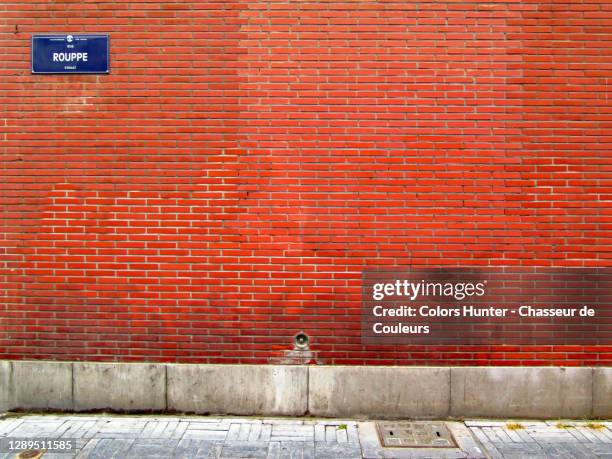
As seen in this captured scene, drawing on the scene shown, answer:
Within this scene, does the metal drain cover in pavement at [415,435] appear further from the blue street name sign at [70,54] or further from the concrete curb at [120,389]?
the blue street name sign at [70,54]

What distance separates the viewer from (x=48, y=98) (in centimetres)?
513

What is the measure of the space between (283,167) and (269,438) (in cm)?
264

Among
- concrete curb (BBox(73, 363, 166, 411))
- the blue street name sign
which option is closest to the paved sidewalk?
concrete curb (BBox(73, 363, 166, 411))

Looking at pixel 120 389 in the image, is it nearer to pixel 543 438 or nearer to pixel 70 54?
pixel 70 54

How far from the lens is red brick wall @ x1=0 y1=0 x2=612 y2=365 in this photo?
198 inches

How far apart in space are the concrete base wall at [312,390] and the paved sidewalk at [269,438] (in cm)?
13

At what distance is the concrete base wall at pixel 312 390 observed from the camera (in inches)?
197

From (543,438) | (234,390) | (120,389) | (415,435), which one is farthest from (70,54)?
(543,438)

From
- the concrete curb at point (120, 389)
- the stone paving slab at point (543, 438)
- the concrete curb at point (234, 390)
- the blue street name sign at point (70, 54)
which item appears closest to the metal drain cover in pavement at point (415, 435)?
the stone paving slab at point (543, 438)

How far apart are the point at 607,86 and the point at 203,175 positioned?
425 cm

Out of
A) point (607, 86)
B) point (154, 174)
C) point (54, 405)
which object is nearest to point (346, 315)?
point (154, 174)

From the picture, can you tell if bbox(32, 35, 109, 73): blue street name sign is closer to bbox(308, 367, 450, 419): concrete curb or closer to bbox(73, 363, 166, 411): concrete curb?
bbox(73, 363, 166, 411): concrete curb

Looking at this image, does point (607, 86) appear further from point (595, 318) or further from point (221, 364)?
point (221, 364)

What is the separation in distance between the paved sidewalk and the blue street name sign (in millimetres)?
3606
